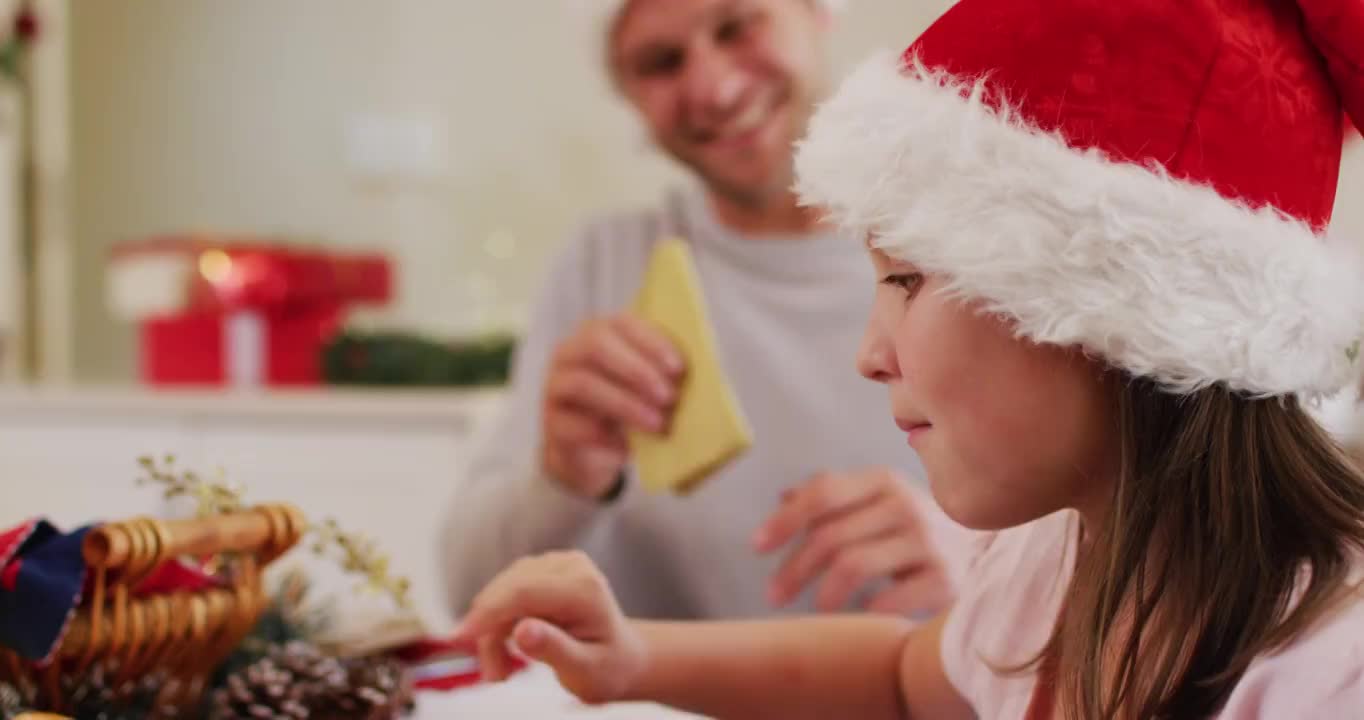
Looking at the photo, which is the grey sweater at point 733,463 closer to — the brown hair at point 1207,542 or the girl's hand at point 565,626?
the girl's hand at point 565,626

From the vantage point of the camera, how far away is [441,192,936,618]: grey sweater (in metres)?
1.27

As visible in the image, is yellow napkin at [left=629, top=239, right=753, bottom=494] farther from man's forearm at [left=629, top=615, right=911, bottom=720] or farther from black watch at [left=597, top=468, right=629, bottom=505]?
man's forearm at [left=629, top=615, right=911, bottom=720]

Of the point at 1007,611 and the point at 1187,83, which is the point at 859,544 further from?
the point at 1187,83

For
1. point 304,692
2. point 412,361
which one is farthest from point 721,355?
point 412,361

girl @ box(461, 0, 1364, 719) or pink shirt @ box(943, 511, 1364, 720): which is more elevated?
girl @ box(461, 0, 1364, 719)

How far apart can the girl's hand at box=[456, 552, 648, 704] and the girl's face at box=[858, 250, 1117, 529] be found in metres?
0.21

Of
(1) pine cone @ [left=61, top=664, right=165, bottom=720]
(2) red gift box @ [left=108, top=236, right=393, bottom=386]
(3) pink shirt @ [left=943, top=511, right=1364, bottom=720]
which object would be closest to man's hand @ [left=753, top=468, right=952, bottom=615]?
(3) pink shirt @ [left=943, top=511, right=1364, bottom=720]

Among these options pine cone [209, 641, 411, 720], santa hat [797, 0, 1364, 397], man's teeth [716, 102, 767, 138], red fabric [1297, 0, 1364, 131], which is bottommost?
pine cone [209, 641, 411, 720]

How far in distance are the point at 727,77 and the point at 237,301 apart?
1.31 m

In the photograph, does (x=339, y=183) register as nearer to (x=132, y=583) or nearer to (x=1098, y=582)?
(x=132, y=583)

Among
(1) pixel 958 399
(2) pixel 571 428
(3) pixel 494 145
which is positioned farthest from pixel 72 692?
(3) pixel 494 145

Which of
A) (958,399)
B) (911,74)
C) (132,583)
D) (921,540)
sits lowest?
(921,540)

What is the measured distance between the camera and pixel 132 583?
0.63m

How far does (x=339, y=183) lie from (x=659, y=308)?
1956 mm
